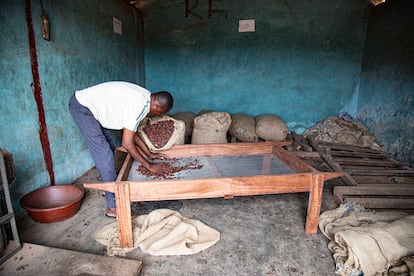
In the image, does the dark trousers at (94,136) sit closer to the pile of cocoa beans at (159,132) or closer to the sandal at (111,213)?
the sandal at (111,213)

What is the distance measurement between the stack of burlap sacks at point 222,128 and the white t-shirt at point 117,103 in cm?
62

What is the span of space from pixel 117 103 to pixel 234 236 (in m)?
1.44

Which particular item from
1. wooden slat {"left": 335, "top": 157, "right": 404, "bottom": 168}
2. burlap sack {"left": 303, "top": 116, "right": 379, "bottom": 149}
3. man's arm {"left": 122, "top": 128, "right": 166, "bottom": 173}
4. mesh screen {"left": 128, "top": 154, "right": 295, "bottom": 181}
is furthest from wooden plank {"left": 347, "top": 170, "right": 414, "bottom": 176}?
man's arm {"left": 122, "top": 128, "right": 166, "bottom": 173}

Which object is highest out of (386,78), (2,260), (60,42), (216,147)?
(60,42)

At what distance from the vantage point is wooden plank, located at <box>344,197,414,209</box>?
2350 mm

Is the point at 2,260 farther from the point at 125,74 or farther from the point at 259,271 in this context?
the point at 125,74

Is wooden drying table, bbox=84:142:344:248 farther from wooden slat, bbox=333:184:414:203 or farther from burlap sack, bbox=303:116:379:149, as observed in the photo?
burlap sack, bbox=303:116:379:149

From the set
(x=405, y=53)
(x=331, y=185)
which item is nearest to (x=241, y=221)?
(x=331, y=185)

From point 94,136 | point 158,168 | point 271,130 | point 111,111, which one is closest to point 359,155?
point 271,130

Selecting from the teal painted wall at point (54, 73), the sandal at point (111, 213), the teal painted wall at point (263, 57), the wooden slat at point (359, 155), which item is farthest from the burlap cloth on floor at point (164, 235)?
the teal painted wall at point (263, 57)

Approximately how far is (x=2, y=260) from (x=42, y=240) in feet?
1.33

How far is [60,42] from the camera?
2670 mm

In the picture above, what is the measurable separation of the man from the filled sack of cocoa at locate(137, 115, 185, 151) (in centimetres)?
46

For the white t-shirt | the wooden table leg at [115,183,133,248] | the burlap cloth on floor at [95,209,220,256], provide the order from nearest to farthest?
the wooden table leg at [115,183,133,248] < the burlap cloth on floor at [95,209,220,256] < the white t-shirt
